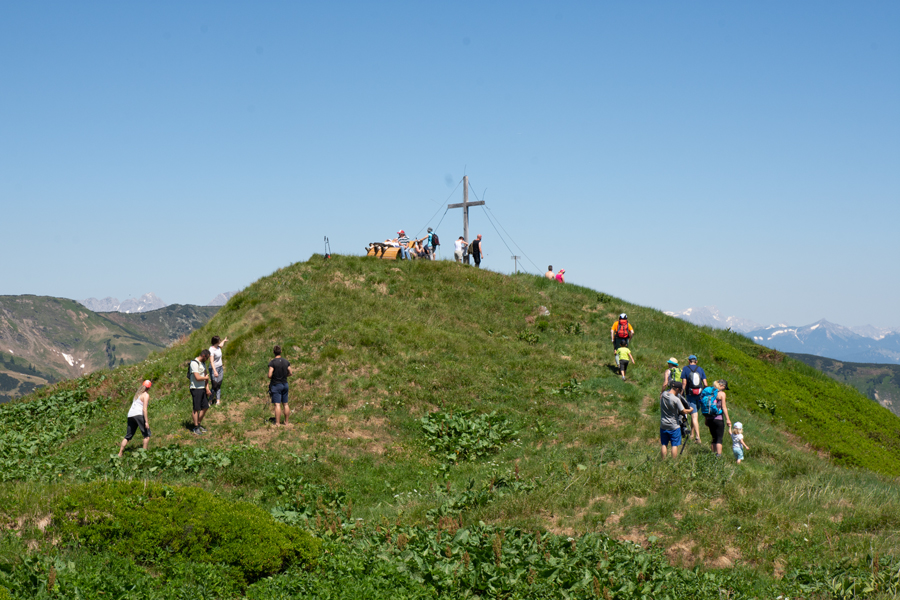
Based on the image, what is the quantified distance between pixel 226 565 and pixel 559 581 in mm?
4783

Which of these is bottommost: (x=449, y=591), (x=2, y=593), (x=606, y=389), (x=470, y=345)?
(x=449, y=591)

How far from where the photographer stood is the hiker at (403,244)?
32438 millimetres

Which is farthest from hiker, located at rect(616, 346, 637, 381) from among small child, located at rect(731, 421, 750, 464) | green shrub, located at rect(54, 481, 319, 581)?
green shrub, located at rect(54, 481, 319, 581)

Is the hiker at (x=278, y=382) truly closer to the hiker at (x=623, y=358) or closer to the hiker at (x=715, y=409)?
the hiker at (x=715, y=409)

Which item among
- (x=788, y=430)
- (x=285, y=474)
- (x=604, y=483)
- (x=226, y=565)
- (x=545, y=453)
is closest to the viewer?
(x=226, y=565)

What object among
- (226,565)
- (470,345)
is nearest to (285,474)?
(226,565)

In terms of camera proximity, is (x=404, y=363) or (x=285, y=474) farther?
(x=404, y=363)

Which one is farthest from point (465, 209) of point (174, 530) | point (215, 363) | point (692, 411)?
point (174, 530)

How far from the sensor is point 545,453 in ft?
54.5

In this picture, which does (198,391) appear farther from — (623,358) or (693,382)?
(623,358)

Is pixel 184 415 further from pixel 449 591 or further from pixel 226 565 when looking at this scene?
pixel 449 591

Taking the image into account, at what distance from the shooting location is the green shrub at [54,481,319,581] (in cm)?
870

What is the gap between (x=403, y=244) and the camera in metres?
32.9

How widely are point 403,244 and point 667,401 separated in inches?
836
